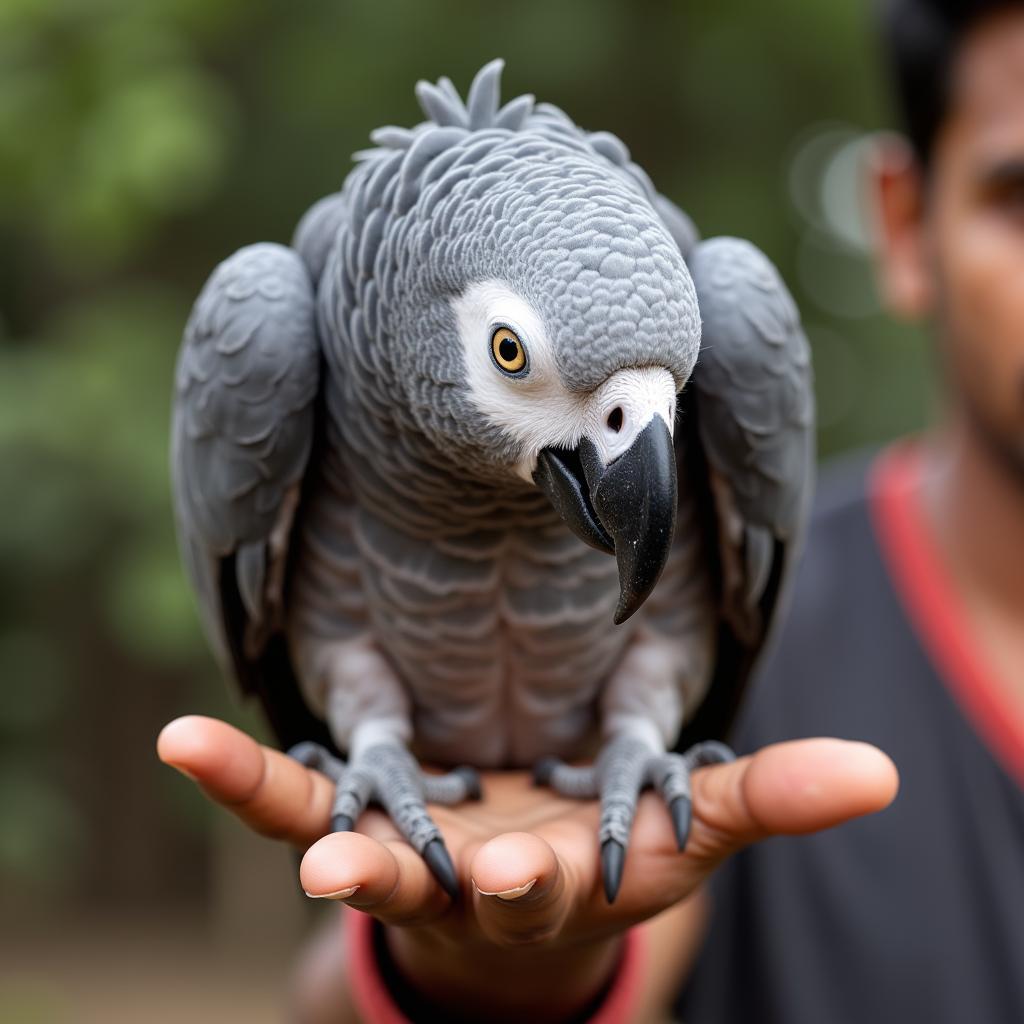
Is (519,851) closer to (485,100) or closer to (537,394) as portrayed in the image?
(537,394)

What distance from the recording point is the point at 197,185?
10.1ft

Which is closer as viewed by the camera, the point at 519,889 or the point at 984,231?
the point at 519,889

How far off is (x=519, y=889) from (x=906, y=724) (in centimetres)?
120

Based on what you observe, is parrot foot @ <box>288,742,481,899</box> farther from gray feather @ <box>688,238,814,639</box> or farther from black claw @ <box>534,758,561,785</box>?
gray feather @ <box>688,238,814,639</box>

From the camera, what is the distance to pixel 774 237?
11.1 ft

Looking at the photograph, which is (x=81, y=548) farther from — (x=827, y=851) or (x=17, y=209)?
(x=827, y=851)

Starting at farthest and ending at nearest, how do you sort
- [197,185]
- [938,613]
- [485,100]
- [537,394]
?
[197,185] < [938,613] < [485,100] < [537,394]

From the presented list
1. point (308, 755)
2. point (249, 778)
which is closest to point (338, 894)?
point (249, 778)

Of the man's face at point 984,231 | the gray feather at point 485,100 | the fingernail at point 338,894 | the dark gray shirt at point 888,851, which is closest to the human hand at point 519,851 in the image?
the fingernail at point 338,894

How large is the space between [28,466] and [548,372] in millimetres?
1992

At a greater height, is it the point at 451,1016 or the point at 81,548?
the point at 81,548

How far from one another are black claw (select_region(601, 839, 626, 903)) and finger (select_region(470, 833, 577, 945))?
0.17 feet

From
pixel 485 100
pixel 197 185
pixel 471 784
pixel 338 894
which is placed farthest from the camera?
pixel 197 185

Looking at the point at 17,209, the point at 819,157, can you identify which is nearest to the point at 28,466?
the point at 17,209
